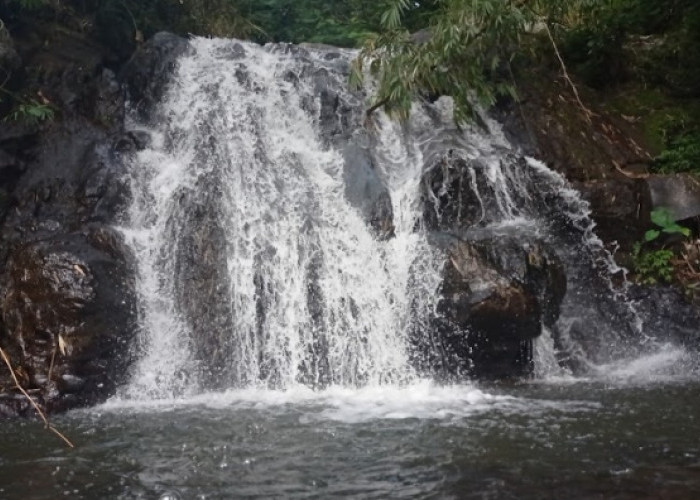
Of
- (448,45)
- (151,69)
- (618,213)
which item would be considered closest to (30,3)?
(151,69)

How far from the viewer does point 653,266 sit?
31.8 feet

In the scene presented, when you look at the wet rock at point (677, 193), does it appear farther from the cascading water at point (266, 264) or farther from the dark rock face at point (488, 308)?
the cascading water at point (266, 264)

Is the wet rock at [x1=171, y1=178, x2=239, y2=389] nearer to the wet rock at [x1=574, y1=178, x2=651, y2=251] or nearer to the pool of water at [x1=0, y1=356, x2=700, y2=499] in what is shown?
the pool of water at [x1=0, y1=356, x2=700, y2=499]

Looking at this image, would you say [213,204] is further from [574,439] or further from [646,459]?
[646,459]

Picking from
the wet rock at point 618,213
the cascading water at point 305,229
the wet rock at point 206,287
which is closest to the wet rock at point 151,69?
the cascading water at point 305,229

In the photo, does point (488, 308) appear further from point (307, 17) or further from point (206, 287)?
point (307, 17)

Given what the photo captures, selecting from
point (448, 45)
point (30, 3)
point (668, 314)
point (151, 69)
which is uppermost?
point (30, 3)

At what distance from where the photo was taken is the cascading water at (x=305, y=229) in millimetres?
8133

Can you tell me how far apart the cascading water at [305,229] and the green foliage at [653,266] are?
1.37 feet

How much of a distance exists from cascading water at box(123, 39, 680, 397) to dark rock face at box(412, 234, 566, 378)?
9.8 inches

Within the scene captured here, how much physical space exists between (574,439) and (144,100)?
8711 millimetres

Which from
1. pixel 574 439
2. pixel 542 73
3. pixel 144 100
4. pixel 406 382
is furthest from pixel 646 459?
pixel 144 100

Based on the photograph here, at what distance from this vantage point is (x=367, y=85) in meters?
11.9

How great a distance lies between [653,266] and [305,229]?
469 centimetres
